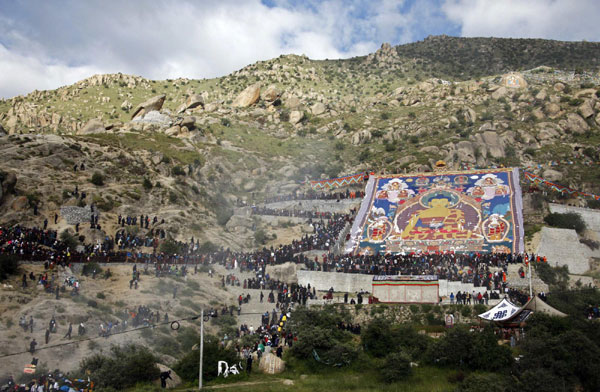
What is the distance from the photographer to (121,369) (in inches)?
904

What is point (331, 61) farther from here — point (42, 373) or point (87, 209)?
point (42, 373)

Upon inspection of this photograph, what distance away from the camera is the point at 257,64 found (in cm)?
12862

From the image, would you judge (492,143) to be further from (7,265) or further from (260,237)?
(7,265)

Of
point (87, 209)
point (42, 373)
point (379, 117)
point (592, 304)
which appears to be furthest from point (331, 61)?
point (42, 373)

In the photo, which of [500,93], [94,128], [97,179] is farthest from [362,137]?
[97,179]

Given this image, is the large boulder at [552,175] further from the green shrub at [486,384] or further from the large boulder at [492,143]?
the green shrub at [486,384]

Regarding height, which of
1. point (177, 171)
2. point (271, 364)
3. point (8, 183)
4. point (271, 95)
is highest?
point (271, 95)

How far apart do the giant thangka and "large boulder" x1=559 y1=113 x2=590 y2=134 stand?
77.8 feet

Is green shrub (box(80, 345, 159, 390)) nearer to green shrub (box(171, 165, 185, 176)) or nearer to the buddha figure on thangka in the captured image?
the buddha figure on thangka

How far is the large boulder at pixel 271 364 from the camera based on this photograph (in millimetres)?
26000

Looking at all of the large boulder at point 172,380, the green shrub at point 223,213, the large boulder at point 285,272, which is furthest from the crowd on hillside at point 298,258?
the large boulder at point 172,380

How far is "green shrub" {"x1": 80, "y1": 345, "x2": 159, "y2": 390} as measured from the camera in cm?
2272

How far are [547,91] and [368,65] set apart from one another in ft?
195

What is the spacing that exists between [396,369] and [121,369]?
41.1 ft
